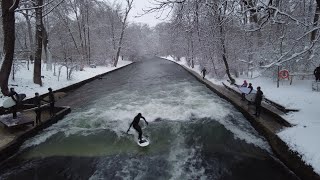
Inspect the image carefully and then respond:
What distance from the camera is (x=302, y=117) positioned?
500 inches

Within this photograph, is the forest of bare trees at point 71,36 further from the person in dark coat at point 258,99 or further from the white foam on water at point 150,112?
the person in dark coat at point 258,99

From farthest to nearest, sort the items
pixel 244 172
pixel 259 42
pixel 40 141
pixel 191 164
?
pixel 259 42 < pixel 40 141 < pixel 191 164 < pixel 244 172

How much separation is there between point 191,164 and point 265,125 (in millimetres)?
4458

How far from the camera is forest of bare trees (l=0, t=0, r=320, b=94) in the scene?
11578mm

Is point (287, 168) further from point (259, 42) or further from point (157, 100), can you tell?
point (259, 42)

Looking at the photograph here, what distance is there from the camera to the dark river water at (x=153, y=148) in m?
10.0

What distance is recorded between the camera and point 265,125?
13.0 meters

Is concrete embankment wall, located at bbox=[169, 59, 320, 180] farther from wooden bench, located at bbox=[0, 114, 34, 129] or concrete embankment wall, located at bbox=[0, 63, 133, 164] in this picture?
wooden bench, located at bbox=[0, 114, 34, 129]

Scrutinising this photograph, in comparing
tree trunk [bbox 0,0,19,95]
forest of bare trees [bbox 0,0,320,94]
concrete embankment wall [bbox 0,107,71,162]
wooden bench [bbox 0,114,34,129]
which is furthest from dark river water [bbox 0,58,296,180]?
tree trunk [bbox 0,0,19,95]

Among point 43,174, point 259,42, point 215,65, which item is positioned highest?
point 259,42

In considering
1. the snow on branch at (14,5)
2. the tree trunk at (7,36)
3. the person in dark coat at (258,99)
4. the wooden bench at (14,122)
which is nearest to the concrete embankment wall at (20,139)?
the wooden bench at (14,122)

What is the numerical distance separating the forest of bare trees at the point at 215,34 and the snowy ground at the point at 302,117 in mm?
1759

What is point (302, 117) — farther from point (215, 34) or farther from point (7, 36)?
point (215, 34)

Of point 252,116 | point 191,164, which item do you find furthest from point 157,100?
point 191,164
